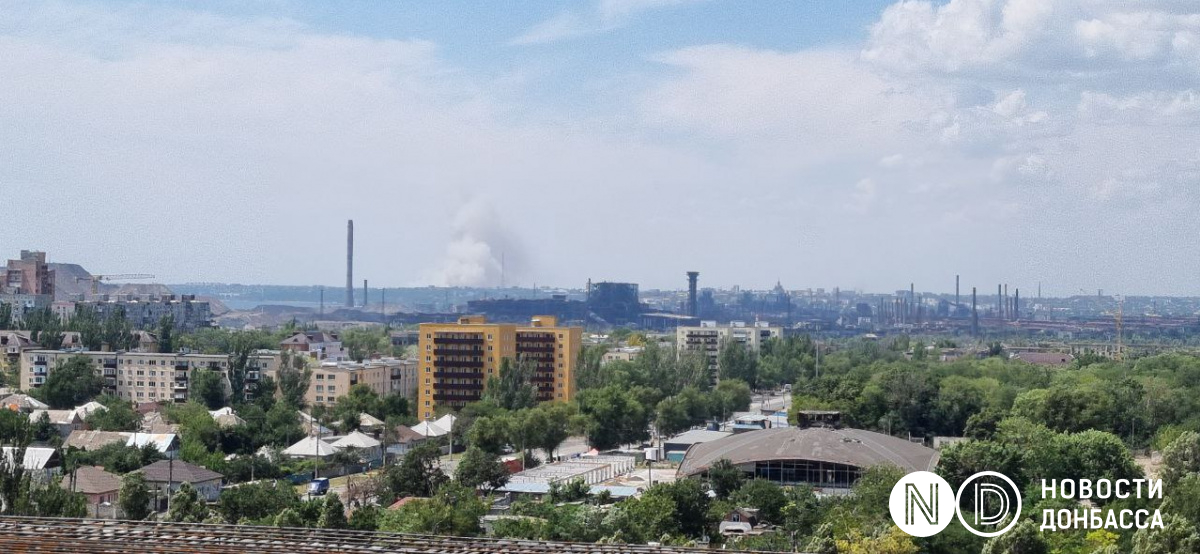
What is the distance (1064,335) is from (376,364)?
251 ft

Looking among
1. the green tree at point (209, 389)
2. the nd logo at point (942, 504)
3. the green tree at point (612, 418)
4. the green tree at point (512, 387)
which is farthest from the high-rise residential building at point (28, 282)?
the nd logo at point (942, 504)

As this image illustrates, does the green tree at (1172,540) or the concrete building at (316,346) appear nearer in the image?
the green tree at (1172,540)

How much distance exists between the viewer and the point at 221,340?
50.7 m

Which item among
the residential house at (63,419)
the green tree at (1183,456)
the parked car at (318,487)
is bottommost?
the parked car at (318,487)

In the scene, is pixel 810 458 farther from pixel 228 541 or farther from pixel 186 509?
pixel 228 541

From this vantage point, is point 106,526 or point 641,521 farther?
point 641,521

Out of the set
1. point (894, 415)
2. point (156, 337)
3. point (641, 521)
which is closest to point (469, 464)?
point (641, 521)

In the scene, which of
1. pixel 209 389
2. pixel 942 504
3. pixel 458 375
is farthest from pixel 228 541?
pixel 458 375

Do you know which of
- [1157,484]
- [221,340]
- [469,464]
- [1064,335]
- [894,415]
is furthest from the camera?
[1064,335]

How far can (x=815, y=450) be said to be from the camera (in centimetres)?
2370

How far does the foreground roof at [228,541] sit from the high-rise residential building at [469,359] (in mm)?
27155

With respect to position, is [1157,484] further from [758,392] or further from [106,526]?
[758,392]

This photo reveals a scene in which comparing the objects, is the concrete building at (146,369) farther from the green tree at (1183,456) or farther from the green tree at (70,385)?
the green tree at (1183,456)

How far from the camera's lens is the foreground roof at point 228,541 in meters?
10.3
